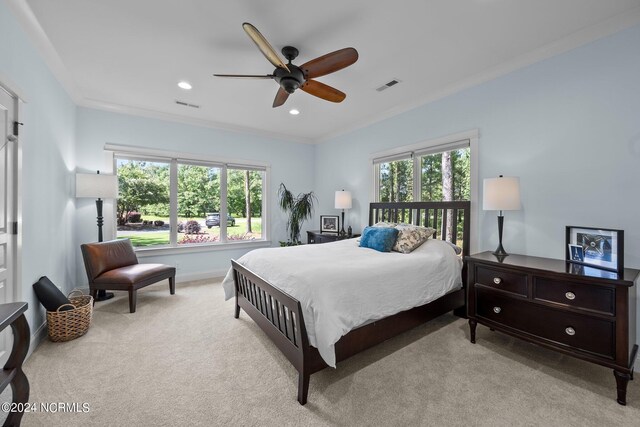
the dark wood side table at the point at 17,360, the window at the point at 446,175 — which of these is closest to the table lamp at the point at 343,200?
the window at the point at 446,175

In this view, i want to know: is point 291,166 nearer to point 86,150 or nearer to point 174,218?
point 174,218

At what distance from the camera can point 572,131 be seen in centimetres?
237

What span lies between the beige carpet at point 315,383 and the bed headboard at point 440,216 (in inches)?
42.2

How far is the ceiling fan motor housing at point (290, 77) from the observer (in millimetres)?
2225

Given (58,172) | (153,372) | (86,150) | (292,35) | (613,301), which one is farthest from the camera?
(86,150)

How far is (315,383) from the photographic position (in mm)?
1891

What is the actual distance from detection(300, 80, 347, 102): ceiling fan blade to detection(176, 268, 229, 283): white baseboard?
364 centimetres

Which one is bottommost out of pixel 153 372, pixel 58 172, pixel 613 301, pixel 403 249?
pixel 153 372

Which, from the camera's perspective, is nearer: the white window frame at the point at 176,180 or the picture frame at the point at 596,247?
the picture frame at the point at 596,247

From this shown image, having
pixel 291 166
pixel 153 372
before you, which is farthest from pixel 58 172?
pixel 291 166

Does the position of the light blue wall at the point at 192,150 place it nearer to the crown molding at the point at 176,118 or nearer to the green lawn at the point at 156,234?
the crown molding at the point at 176,118

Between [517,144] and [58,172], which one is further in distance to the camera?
[58,172]

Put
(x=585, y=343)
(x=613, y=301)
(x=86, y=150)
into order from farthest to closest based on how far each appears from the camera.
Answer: (x=86, y=150) < (x=585, y=343) < (x=613, y=301)

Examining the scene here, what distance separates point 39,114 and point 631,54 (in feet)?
17.3
